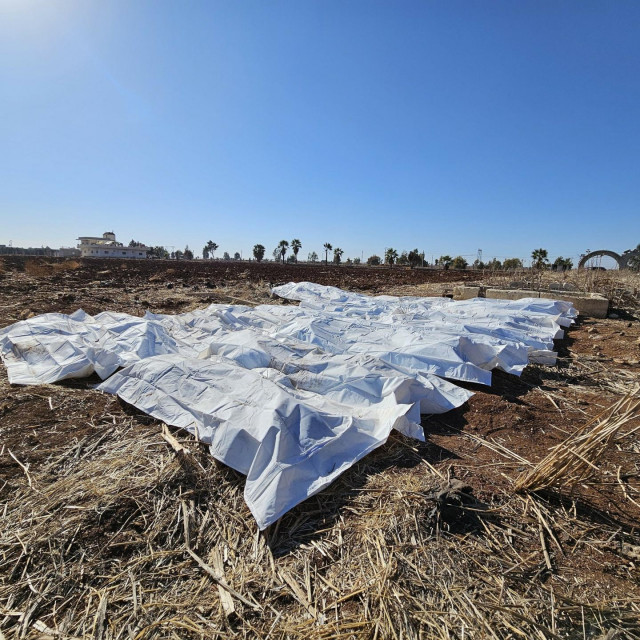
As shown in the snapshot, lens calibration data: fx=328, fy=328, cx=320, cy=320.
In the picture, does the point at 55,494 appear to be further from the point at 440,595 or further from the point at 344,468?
the point at 440,595

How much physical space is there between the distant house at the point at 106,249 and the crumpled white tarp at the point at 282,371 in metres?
74.8

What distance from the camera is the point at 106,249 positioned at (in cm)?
7088

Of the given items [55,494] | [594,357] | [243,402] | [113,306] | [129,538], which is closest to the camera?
[129,538]

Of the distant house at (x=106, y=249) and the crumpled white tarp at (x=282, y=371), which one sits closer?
the crumpled white tarp at (x=282, y=371)

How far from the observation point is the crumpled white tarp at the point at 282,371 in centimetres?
225

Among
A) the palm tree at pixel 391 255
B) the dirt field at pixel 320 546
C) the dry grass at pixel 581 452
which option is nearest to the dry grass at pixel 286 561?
the dirt field at pixel 320 546

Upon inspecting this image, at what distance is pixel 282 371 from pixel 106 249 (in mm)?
82760

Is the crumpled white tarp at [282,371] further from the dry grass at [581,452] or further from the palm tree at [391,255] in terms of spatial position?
the palm tree at [391,255]

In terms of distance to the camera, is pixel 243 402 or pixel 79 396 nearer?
pixel 243 402

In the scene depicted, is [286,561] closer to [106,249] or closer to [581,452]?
[581,452]

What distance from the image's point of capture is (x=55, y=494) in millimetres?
2078

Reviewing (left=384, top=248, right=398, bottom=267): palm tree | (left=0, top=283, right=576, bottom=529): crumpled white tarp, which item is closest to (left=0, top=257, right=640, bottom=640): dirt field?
(left=0, top=283, right=576, bottom=529): crumpled white tarp

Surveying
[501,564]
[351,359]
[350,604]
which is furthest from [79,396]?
[501,564]

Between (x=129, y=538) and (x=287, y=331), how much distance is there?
147 inches
